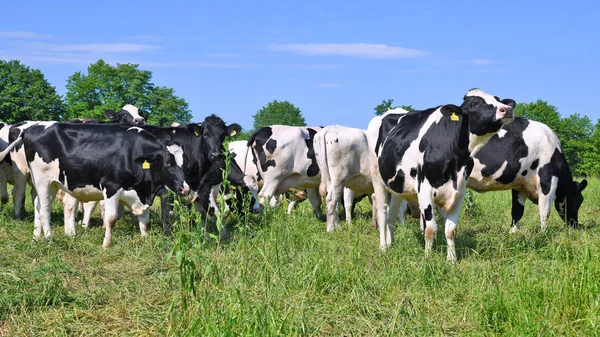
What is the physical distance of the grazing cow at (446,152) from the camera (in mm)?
8352

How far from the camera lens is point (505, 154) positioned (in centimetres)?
1187

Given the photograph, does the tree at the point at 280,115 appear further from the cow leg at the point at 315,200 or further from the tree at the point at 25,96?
the cow leg at the point at 315,200

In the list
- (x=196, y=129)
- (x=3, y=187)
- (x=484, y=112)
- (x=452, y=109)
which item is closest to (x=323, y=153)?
(x=196, y=129)

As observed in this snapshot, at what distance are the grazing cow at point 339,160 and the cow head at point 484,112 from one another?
4.17 meters

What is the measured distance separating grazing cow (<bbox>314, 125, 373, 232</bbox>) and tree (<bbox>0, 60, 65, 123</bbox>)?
48.6m

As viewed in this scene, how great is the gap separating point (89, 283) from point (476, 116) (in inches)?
202

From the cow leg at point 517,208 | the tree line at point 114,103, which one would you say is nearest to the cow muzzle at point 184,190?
the cow leg at point 517,208

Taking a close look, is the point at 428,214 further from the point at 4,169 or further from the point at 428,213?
the point at 4,169

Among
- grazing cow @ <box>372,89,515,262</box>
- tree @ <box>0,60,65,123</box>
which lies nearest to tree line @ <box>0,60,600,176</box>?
tree @ <box>0,60,65,123</box>

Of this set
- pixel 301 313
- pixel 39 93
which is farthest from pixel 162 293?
pixel 39 93

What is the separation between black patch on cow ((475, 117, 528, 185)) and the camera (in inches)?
466

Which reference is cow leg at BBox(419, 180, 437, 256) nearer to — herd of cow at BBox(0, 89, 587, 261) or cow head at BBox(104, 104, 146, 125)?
herd of cow at BBox(0, 89, 587, 261)

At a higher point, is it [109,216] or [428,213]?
[428,213]

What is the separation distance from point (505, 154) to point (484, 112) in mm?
3899
